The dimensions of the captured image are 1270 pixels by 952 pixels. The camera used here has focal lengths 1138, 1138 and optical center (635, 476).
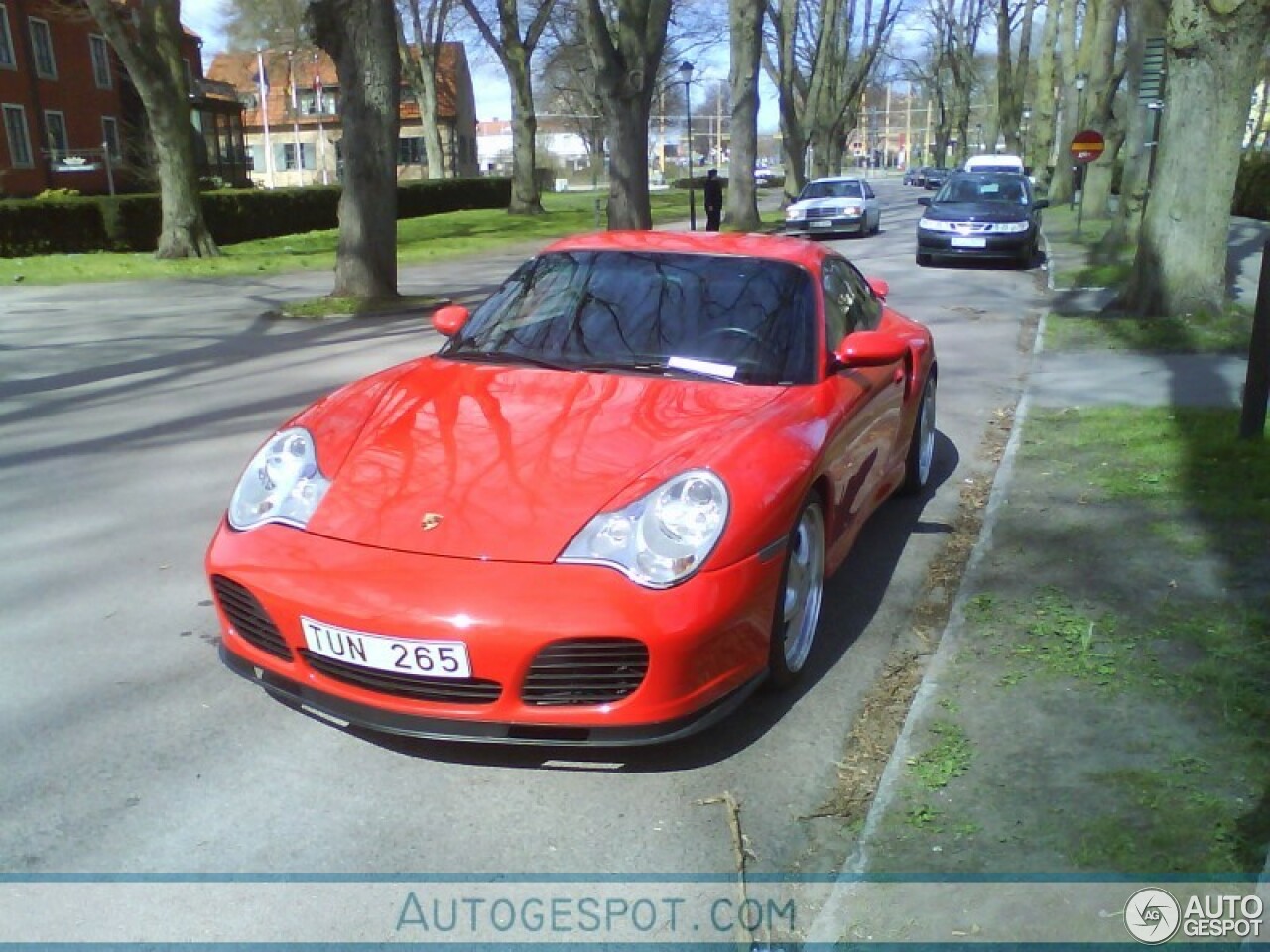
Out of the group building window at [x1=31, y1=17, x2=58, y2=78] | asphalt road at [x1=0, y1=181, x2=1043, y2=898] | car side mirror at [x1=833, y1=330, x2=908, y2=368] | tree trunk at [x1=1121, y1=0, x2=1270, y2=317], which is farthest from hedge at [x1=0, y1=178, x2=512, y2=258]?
car side mirror at [x1=833, y1=330, x2=908, y2=368]

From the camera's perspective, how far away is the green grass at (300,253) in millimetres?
20531

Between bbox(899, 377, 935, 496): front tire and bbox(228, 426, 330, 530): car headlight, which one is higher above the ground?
bbox(228, 426, 330, 530): car headlight

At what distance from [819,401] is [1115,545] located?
5.81 ft

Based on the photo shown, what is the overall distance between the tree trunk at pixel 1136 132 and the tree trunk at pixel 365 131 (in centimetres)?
1219

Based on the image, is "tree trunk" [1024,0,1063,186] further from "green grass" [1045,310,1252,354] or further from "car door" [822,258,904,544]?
"car door" [822,258,904,544]

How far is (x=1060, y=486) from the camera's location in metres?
6.04

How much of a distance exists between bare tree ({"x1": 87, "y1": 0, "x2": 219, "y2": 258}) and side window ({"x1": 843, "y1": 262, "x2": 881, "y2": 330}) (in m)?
18.7

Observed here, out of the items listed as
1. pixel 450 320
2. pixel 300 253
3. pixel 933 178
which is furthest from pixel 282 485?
pixel 933 178

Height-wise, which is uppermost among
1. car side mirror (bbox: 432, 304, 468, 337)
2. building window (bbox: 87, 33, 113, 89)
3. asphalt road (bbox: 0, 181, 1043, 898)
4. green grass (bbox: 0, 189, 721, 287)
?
building window (bbox: 87, 33, 113, 89)

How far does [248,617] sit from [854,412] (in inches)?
92.6

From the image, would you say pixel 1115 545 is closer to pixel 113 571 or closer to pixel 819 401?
pixel 819 401

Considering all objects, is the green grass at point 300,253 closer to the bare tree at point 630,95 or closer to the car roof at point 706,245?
the bare tree at point 630,95

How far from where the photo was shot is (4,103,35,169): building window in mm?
36219

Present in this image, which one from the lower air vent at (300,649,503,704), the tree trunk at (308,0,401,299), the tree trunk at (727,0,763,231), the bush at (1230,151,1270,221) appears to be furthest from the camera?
the bush at (1230,151,1270,221)
